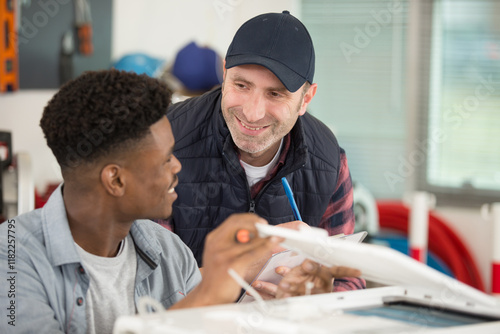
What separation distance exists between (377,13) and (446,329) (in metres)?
3.70

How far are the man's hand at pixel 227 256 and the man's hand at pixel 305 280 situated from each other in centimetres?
26

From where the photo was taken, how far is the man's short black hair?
113 cm

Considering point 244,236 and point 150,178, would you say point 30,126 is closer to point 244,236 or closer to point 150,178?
point 150,178

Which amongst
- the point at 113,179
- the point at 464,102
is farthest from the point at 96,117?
the point at 464,102

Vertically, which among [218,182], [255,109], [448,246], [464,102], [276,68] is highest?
[276,68]

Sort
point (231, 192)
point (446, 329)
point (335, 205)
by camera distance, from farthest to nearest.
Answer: point (335, 205) → point (231, 192) → point (446, 329)

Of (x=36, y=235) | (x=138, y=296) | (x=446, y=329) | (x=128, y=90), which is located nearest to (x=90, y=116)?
(x=128, y=90)

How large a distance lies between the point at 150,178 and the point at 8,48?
1900 millimetres

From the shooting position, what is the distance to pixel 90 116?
1.12 meters

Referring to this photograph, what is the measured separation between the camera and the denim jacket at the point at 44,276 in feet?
3.49

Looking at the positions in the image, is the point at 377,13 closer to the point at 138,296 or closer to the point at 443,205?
the point at 443,205

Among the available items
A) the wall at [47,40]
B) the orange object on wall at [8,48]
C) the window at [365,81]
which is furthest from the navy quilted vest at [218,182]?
the window at [365,81]

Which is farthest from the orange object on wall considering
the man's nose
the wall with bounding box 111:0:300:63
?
the man's nose

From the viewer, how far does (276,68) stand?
164 centimetres
